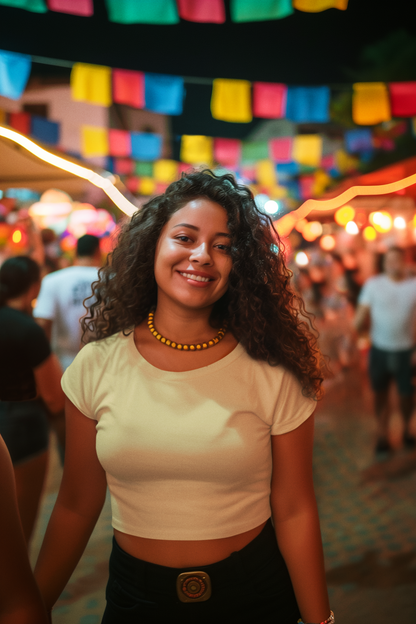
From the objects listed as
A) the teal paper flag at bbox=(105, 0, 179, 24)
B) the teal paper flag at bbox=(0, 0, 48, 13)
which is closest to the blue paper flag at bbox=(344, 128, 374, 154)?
the teal paper flag at bbox=(105, 0, 179, 24)

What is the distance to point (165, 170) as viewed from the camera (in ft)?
34.6

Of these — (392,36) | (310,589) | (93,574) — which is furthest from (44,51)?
(392,36)

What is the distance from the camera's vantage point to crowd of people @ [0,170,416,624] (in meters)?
1.07

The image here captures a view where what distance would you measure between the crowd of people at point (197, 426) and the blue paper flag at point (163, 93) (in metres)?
4.11

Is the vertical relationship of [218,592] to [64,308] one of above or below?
below

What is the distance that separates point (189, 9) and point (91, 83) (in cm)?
140

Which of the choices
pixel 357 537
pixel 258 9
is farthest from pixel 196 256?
pixel 258 9

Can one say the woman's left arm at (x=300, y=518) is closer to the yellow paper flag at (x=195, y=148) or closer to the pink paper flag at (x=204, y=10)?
the pink paper flag at (x=204, y=10)

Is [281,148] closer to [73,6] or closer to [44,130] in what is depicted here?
[44,130]

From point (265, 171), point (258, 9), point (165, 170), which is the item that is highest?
point (258, 9)

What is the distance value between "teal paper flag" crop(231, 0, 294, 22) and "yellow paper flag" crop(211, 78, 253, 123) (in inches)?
56.6

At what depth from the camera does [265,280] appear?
1236 mm

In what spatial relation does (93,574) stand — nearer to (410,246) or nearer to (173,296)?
(173,296)

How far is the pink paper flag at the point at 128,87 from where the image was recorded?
4.60 meters
